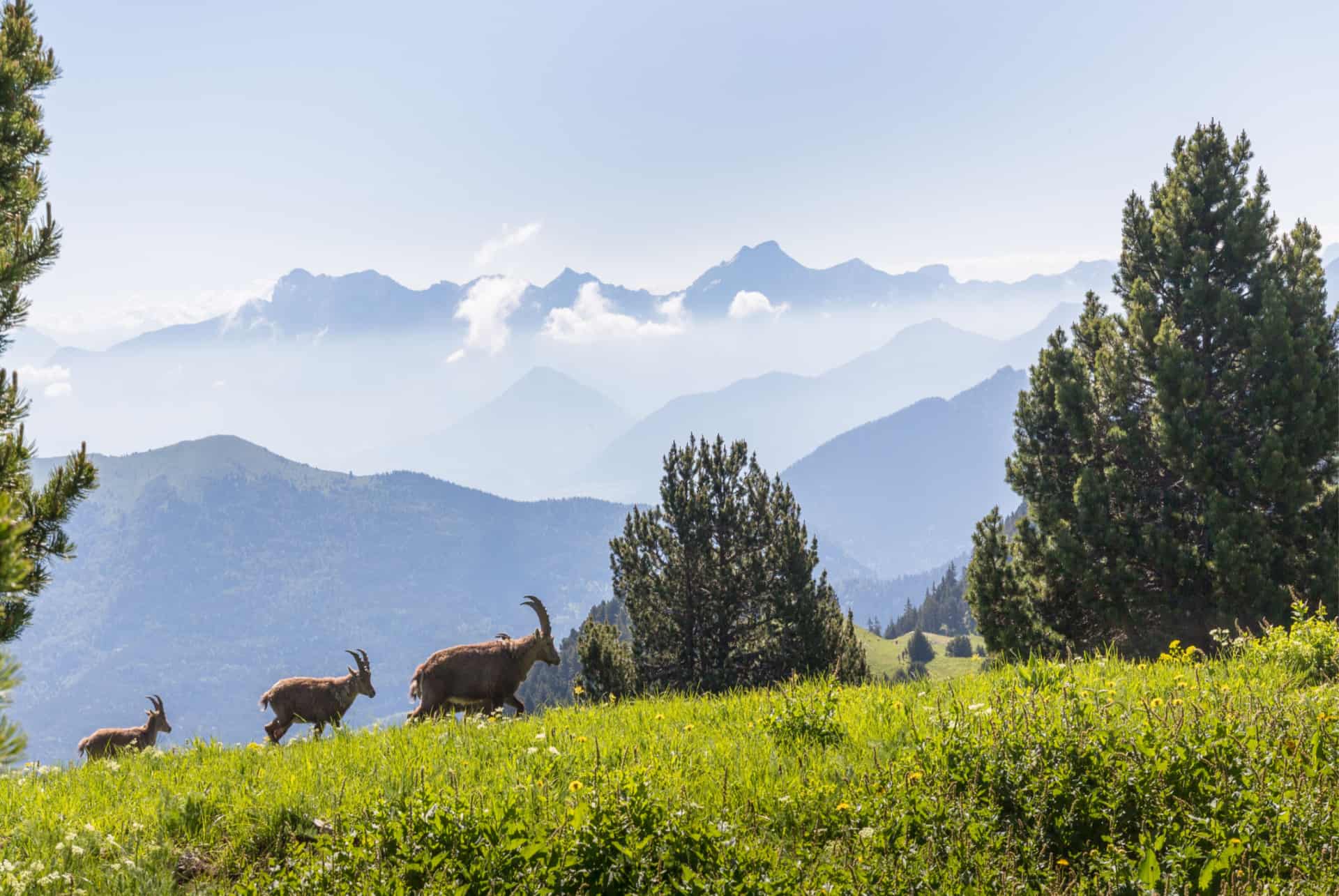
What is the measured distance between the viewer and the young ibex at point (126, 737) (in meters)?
15.6

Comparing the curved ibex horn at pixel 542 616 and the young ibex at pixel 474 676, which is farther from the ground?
the curved ibex horn at pixel 542 616

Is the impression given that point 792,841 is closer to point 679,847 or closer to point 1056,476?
point 679,847

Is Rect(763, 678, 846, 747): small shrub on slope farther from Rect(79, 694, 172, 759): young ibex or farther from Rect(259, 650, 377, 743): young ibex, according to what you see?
Rect(79, 694, 172, 759): young ibex

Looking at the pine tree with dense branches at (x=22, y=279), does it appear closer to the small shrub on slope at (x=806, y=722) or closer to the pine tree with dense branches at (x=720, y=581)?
the small shrub on slope at (x=806, y=722)

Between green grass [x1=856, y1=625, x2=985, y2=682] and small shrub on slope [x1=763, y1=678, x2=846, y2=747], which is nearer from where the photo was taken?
small shrub on slope [x1=763, y1=678, x2=846, y2=747]

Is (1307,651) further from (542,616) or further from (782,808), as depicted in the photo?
(542,616)

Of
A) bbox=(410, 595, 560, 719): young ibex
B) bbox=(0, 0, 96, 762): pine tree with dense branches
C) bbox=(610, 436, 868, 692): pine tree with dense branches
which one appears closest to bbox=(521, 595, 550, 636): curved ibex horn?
bbox=(410, 595, 560, 719): young ibex

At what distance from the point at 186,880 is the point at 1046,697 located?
24.3ft

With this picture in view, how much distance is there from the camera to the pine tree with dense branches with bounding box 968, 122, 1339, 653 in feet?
65.0

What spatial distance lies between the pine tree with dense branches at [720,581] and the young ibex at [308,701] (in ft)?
47.5

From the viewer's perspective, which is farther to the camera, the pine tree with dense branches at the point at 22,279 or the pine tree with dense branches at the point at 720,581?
the pine tree with dense branches at the point at 720,581

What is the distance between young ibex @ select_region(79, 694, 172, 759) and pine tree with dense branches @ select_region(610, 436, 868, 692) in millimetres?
14562

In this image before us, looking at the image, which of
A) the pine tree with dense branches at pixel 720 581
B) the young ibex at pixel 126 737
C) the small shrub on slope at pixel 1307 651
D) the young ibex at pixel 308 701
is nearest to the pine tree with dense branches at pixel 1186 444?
the pine tree with dense branches at pixel 720 581

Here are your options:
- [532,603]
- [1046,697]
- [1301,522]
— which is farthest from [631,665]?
[1046,697]
